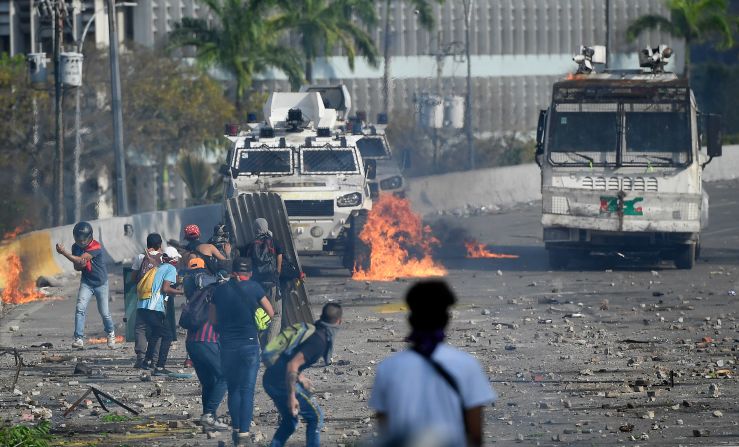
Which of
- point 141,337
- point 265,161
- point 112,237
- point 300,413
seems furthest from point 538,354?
point 112,237

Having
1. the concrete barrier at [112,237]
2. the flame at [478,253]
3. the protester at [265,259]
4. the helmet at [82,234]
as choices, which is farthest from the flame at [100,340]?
the flame at [478,253]

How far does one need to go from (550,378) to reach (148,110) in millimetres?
34504

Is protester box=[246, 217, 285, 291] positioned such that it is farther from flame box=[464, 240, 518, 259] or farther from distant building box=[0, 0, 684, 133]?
distant building box=[0, 0, 684, 133]

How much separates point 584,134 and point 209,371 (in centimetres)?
1263

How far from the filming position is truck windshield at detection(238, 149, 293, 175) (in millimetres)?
23281

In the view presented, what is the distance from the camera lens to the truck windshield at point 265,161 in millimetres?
23281

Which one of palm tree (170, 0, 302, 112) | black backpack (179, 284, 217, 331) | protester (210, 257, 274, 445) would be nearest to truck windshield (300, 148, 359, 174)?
black backpack (179, 284, 217, 331)

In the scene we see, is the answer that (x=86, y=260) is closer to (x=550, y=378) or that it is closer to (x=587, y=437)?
(x=550, y=378)

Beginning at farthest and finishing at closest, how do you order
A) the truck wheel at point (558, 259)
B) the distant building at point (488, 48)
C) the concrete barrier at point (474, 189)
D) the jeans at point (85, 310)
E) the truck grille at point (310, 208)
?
the distant building at point (488, 48) → the concrete barrier at point (474, 189) → the truck wheel at point (558, 259) → the truck grille at point (310, 208) → the jeans at point (85, 310)

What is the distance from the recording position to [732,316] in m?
18.0

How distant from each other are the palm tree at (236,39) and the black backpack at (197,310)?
34718 mm

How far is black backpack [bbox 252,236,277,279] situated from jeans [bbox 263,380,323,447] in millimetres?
5829

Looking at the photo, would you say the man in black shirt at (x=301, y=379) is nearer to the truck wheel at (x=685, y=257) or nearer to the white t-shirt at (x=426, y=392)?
the white t-shirt at (x=426, y=392)

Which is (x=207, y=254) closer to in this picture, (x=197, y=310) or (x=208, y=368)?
(x=197, y=310)
